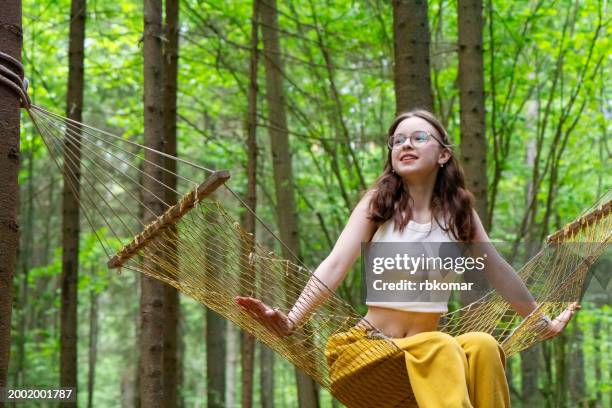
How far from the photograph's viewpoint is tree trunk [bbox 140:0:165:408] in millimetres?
3793

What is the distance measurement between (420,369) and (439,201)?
617 mm

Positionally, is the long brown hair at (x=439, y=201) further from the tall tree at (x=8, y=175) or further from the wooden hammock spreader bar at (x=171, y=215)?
the tall tree at (x=8, y=175)

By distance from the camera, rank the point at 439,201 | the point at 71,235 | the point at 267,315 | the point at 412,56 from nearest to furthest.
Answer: the point at 267,315, the point at 439,201, the point at 412,56, the point at 71,235

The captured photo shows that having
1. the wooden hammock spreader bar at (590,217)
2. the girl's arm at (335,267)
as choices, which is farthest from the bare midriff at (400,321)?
the wooden hammock spreader bar at (590,217)

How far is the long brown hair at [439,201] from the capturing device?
279cm

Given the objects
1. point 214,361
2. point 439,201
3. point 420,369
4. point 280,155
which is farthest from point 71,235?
point 214,361

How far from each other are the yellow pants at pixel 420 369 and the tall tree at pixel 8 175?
970mm

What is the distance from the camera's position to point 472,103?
4918 mm

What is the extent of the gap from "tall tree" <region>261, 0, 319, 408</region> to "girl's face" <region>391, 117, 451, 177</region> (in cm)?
330

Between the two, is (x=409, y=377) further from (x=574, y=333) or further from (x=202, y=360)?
(x=202, y=360)

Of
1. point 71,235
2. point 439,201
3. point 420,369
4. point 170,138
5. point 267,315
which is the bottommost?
point 420,369

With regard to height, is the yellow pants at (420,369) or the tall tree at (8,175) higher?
the tall tree at (8,175)

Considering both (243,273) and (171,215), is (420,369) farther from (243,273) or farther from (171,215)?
(171,215)

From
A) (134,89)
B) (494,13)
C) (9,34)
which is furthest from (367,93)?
(9,34)
